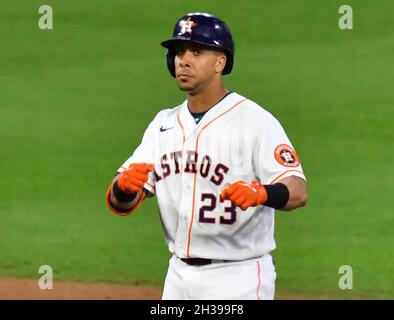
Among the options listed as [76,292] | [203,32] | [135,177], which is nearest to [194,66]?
[203,32]

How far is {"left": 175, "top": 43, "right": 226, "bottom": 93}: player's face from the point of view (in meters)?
6.11

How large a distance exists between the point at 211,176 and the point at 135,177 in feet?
1.44

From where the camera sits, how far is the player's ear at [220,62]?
6227 millimetres

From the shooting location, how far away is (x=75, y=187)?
14180 millimetres

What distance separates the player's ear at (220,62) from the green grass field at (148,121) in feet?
15.6

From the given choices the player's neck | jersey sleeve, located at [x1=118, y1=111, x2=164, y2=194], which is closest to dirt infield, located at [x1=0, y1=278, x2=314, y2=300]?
jersey sleeve, located at [x1=118, y1=111, x2=164, y2=194]

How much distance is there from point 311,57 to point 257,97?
1864 mm

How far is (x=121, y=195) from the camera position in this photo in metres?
6.09

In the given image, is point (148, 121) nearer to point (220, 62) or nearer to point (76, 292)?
point (76, 292)

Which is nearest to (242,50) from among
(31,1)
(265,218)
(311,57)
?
(311,57)

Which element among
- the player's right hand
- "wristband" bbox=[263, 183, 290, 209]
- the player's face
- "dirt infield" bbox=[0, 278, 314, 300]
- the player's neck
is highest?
the player's face

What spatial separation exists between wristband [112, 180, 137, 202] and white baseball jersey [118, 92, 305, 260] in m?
0.17

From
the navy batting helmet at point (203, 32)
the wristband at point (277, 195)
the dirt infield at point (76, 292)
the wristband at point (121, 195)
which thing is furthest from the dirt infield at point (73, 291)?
the wristband at point (277, 195)

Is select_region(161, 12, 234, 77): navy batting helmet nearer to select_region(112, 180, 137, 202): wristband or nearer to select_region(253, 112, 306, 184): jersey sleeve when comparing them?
select_region(253, 112, 306, 184): jersey sleeve
